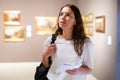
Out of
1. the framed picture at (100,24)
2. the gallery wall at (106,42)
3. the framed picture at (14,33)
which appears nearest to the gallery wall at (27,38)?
the framed picture at (14,33)

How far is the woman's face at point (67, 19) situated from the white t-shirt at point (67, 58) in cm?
10

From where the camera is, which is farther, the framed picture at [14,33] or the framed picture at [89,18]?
the framed picture at [14,33]

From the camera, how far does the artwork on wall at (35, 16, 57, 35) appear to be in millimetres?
5691

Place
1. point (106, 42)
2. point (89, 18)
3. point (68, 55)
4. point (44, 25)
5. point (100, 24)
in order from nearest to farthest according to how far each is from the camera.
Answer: point (68, 55)
point (106, 42)
point (100, 24)
point (89, 18)
point (44, 25)

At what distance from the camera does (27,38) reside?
5.67 metres

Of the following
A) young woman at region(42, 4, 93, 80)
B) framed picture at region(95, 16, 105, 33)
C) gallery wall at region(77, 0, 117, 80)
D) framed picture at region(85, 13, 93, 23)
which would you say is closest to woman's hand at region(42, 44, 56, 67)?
young woman at region(42, 4, 93, 80)

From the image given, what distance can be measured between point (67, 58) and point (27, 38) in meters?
4.49

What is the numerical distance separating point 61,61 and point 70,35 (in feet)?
0.62

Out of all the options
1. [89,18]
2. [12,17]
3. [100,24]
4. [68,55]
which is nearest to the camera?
[68,55]

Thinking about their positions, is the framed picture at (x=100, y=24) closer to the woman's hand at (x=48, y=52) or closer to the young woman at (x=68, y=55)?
the young woman at (x=68, y=55)

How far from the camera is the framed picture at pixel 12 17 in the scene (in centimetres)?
556

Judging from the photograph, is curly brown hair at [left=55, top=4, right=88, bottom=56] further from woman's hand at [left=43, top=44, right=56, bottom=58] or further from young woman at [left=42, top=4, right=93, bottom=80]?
woman's hand at [left=43, top=44, right=56, bottom=58]

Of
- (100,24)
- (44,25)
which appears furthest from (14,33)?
(100,24)

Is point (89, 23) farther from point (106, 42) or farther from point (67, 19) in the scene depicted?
point (67, 19)
